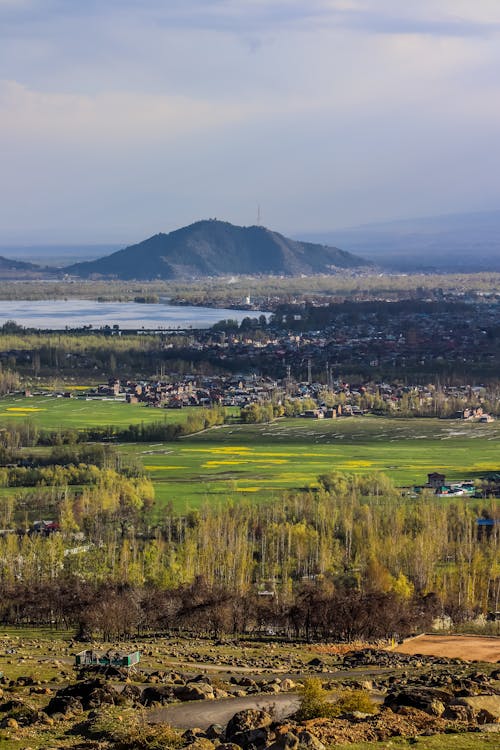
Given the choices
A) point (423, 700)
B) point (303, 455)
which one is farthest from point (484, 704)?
point (303, 455)

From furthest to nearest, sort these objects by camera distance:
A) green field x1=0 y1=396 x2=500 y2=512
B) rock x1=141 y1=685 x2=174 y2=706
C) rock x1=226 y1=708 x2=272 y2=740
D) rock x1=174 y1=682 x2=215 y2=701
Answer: green field x1=0 y1=396 x2=500 y2=512 < rock x1=174 y1=682 x2=215 y2=701 < rock x1=141 y1=685 x2=174 y2=706 < rock x1=226 y1=708 x2=272 y2=740

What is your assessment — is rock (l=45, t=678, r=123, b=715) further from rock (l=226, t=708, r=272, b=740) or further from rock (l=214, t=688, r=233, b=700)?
rock (l=226, t=708, r=272, b=740)

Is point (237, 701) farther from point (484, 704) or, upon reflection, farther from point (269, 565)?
point (269, 565)

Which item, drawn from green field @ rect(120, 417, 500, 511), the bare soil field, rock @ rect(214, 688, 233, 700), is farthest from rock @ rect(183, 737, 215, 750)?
green field @ rect(120, 417, 500, 511)

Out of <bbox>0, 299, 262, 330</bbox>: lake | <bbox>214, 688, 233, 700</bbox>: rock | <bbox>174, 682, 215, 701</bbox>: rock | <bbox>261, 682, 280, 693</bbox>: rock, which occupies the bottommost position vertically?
<bbox>261, 682, 280, 693</bbox>: rock

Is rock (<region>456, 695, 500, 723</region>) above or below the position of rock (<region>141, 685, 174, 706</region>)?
above

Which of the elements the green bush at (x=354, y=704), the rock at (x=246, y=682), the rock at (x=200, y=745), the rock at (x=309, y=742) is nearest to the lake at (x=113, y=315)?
the rock at (x=246, y=682)

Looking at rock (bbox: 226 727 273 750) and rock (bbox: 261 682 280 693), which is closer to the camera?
rock (bbox: 226 727 273 750)

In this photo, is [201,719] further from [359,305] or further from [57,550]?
[359,305]

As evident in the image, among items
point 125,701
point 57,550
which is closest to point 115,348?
point 57,550
